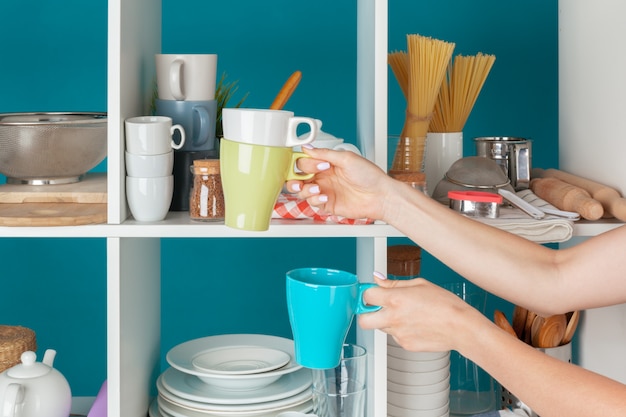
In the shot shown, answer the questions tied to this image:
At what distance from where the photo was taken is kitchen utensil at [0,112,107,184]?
142 centimetres

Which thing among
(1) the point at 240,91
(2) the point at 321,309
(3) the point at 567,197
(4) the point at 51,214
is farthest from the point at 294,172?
(1) the point at 240,91

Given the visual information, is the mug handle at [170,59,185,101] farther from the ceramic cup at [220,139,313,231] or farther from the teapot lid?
the teapot lid

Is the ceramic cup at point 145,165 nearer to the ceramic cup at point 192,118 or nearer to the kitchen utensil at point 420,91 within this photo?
the ceramic cup at point 192,118

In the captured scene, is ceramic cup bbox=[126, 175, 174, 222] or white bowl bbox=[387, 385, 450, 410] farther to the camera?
white bowl bbox=[387, 385, 450, 410]

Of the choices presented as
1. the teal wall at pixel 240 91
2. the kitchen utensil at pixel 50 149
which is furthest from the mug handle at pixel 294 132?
the teal wall at pixel 240 91

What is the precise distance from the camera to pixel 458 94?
5.41ft

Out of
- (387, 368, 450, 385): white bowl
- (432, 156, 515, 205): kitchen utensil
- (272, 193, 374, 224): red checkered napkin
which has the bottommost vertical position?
(387, 368, 450, 385): white bowl

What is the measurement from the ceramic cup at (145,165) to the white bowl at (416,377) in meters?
0.52

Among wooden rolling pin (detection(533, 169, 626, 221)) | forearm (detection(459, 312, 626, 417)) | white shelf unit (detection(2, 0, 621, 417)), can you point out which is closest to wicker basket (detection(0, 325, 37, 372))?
white shelf unit (detection(2, 0, 621, 417))

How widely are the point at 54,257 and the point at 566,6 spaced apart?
4.84 ft

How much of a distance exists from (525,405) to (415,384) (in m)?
0.19

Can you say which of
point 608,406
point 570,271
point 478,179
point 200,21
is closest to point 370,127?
point 478,179

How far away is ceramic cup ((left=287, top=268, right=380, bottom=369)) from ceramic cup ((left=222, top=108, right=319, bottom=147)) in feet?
0.58

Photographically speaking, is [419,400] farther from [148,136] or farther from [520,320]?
[148,136]
